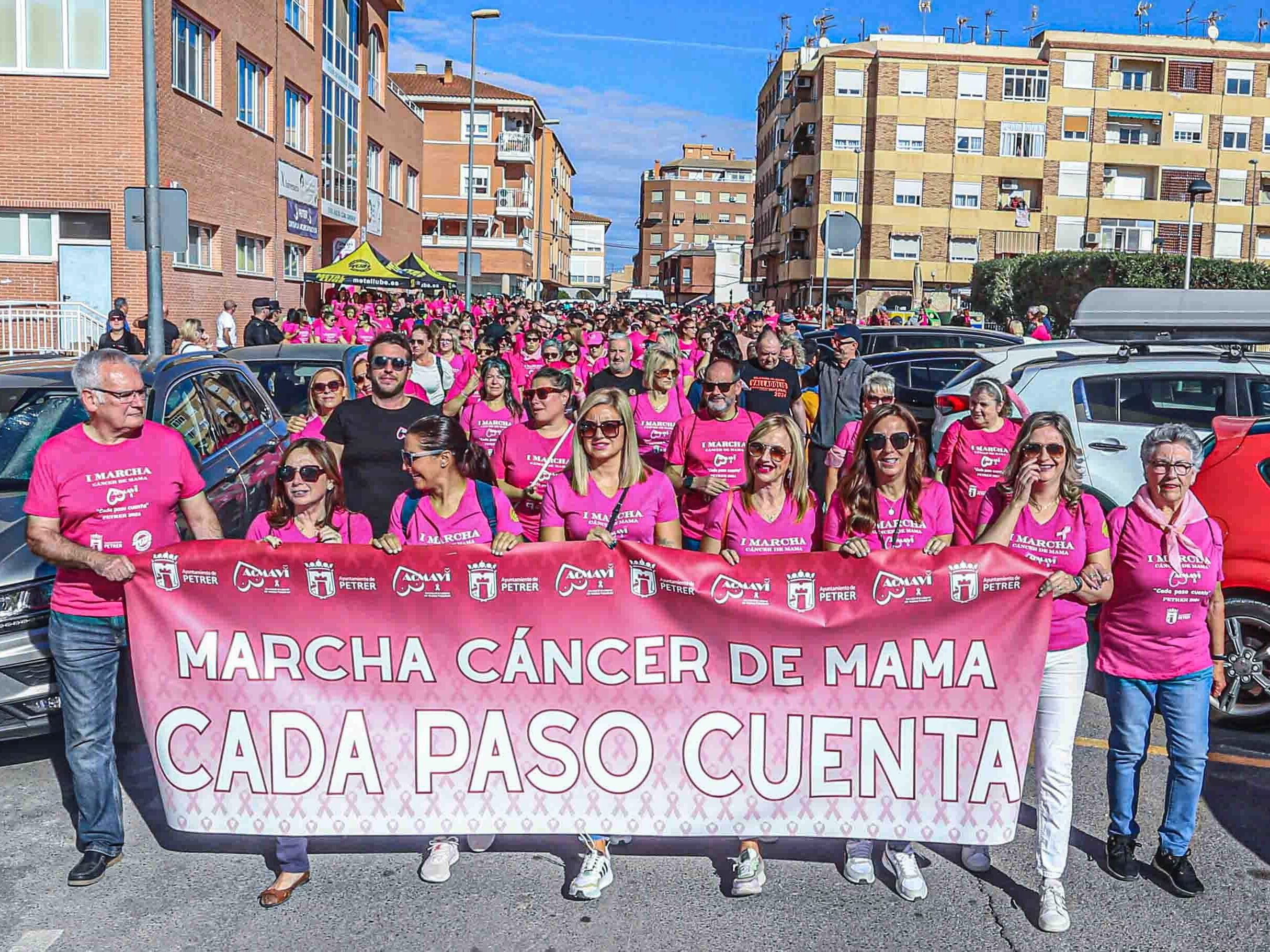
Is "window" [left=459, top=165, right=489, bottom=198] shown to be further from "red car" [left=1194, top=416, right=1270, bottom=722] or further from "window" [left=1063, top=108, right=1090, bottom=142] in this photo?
"red car" [left=1194, top=416, right=1270, bottom=722]

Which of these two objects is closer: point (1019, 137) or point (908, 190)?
point (908, 190)

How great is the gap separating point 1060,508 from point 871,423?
2.73ft

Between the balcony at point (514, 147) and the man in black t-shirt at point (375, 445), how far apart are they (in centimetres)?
7268

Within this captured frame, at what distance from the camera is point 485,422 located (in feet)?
27.1

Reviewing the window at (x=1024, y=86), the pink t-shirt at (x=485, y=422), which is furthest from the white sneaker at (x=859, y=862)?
the window at (x=1024, y=86)

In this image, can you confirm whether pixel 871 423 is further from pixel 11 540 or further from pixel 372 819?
pixel 11 540

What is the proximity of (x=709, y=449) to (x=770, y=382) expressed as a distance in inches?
102

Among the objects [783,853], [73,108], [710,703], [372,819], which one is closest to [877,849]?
[783,853]

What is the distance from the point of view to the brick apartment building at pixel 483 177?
240 feet

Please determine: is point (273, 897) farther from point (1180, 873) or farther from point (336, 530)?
point (1180, 873)

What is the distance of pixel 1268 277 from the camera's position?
4088cm

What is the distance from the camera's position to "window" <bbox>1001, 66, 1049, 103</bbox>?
211 feet

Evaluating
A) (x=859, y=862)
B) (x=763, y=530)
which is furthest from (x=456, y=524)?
(x=859, y=862)

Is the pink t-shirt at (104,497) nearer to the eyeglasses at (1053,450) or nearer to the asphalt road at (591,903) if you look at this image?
the asphalt road at (591,903)
